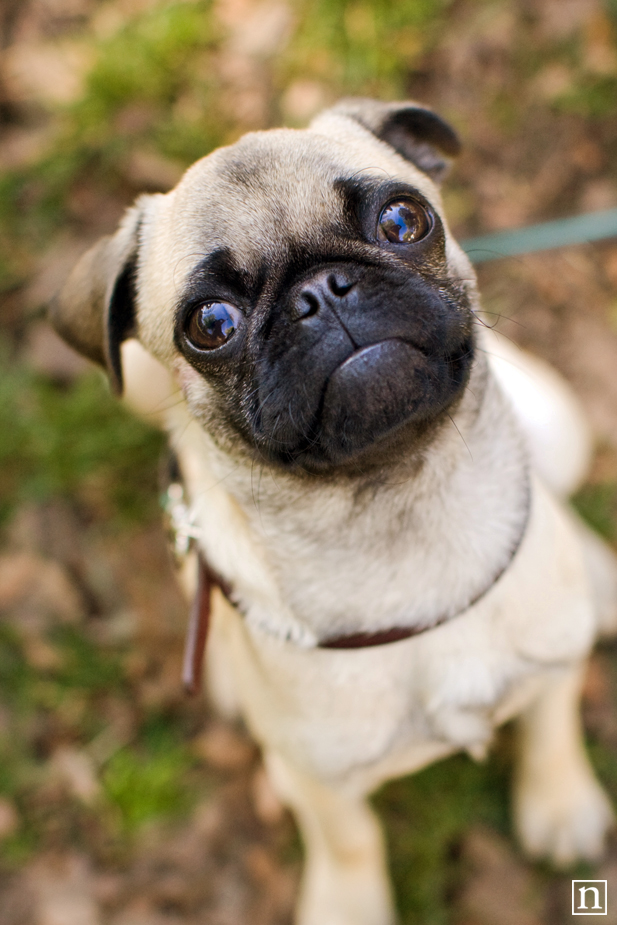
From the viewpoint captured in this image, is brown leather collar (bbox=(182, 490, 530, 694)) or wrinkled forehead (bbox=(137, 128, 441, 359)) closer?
wrinkled forehead (bbox=(137, 128, 441, 359))

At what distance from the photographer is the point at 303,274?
1.96 metres

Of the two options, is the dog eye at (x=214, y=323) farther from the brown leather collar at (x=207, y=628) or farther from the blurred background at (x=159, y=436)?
the blurred background at (x=159, y=436)

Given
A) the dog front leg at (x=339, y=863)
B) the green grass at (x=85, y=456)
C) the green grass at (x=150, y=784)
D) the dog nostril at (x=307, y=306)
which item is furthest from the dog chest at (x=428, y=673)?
the green grass at (x=85, y=456)

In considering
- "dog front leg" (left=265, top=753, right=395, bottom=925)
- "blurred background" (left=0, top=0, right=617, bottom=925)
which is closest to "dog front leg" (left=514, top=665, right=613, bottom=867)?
"blurred background" (left=0, top=0, right=617, bottom=925)

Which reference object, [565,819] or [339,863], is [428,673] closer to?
[339,863]

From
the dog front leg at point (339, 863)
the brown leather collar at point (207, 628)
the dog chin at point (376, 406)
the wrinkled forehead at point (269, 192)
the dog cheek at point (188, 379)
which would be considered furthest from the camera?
the dog front leg at point (339, 863)

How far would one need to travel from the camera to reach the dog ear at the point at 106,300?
235 centimetres

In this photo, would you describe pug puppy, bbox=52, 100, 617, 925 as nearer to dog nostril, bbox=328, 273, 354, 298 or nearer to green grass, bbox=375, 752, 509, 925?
dog nostril, bbox=328, 273, 354, 298

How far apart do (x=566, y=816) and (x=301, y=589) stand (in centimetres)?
187

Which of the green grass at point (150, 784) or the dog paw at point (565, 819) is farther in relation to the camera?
the green grass at point (150, 784)

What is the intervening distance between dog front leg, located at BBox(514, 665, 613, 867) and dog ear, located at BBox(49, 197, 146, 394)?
2114 millimetres

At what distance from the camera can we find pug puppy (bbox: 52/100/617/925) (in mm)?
1895

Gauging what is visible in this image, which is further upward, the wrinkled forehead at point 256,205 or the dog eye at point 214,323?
the wrinkled forehead at point 256,205

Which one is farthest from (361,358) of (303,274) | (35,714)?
(35,714)
